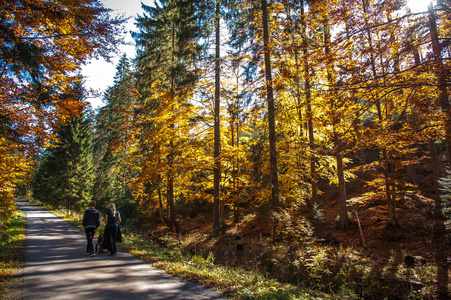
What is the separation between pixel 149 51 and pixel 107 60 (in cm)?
920

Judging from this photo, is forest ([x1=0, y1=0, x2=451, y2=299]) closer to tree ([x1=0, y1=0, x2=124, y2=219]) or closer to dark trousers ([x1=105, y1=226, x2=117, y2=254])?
tree ([x1=0, y1=0, x2=124, y2=219])

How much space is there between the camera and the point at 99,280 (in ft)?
18.1

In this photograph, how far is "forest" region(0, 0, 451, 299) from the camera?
19.7ft

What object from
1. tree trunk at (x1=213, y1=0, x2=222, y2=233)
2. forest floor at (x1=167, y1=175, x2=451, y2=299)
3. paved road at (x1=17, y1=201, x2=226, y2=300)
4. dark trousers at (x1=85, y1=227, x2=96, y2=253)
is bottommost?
forest floor at (x1=167, y1=175, x2=451, y2=299)

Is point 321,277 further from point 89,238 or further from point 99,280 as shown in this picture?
point 89,238

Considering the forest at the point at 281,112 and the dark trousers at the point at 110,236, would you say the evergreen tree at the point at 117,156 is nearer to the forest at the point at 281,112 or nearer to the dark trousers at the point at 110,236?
the forest at the point at 281,112

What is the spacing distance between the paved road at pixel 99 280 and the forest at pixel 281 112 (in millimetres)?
3660

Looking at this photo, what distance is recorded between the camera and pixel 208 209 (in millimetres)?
25312

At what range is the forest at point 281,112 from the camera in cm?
599

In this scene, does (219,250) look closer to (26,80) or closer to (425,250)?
(425,250)

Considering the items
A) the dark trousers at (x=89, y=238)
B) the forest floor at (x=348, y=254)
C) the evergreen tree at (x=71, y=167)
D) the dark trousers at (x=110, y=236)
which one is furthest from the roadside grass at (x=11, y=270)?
the evergreen tree at (x=71, y=167)

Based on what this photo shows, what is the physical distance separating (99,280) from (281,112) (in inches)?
473

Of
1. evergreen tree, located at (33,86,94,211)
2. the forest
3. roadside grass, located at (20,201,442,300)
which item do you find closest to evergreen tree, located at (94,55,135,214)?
evergreen tree, located at (33,86,94,211)

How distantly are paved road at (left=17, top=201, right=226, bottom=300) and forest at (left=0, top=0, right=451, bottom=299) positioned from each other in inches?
144
